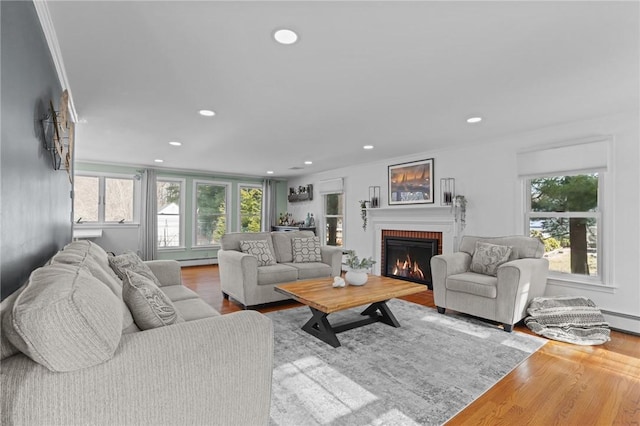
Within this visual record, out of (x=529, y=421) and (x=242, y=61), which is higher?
→ (x=242, y=61)

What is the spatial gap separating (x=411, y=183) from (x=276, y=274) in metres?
2.86

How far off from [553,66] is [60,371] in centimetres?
316

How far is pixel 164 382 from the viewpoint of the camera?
3.59 feet

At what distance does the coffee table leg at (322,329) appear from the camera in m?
2.81

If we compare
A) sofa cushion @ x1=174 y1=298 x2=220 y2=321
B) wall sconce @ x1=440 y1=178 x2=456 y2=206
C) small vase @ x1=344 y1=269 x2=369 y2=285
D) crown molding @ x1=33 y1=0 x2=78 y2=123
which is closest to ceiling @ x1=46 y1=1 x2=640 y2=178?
crown molding @ x1=33 y1=0 x2=78 y2=123

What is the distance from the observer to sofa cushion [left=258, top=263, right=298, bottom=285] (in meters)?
3.90

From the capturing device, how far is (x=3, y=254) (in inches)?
46.4

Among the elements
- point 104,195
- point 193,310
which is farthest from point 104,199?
point 193,310

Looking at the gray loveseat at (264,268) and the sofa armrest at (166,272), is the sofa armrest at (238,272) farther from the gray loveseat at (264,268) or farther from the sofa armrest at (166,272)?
the sofa armrest at (166,272)

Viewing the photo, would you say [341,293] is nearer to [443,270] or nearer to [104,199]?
[443,270]

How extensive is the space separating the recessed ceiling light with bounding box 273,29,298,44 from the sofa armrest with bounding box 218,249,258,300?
2.50 metres

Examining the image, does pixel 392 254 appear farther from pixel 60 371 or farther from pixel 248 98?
pixel 60 371

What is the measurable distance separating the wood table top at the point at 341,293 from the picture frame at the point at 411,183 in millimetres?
2235

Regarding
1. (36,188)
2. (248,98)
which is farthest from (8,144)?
(248,98)
